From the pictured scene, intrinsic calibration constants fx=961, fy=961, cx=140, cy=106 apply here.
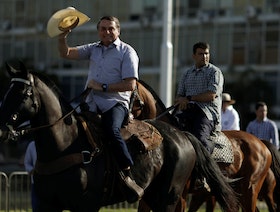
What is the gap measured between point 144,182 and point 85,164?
1053mm

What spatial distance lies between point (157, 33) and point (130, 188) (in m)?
47.0

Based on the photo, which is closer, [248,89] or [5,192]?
[5,192]

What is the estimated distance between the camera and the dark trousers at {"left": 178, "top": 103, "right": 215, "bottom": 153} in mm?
13320

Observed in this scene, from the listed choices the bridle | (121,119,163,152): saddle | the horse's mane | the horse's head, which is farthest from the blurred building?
the horse's head

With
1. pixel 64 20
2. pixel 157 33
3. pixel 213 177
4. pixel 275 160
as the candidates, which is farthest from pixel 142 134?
pixel 157 33

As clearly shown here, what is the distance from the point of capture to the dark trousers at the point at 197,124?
43.7 feet

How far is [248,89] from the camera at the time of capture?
5088 centimetres

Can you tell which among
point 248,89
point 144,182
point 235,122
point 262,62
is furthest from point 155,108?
point 262,62

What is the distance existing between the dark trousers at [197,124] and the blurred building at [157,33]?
37.9 m

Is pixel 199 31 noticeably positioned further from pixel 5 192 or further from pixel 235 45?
pixel 5 192

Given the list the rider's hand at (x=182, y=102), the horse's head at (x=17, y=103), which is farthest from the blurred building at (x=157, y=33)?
the horse's head at (x=17, y=103)

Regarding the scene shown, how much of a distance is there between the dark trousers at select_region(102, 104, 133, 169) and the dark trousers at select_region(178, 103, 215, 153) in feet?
8.08

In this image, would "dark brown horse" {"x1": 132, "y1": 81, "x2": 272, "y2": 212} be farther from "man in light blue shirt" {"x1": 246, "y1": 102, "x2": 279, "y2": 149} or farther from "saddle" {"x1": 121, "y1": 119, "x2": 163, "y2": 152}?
"man in light blue shirt" {"x1": 246, "y1": 102, "x2": 279, "y2": 149}

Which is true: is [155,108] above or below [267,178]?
above
